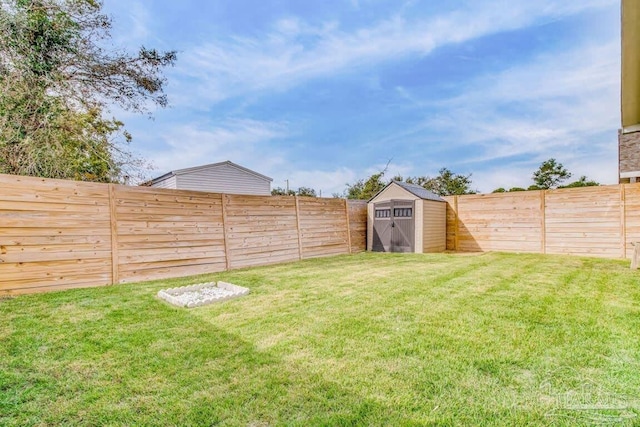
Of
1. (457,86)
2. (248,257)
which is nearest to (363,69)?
(457,86)

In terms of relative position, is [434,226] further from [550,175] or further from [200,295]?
[550,175]

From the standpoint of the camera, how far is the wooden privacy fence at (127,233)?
13.5ft

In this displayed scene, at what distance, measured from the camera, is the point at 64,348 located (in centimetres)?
243

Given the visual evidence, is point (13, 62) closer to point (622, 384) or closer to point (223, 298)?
point (223, 298)

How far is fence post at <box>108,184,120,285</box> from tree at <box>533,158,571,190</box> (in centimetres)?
2113

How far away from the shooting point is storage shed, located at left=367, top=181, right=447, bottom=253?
29.1ft

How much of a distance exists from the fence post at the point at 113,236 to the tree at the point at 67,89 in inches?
105

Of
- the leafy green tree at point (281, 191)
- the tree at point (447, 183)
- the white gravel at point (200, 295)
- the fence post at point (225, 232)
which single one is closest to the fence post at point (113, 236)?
the white gravel at point (200, 295)

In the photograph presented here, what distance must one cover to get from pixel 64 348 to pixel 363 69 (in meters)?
9.95

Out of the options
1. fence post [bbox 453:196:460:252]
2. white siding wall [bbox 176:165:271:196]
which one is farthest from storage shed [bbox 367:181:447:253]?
white siding wall [bbox 176:165:271:196]

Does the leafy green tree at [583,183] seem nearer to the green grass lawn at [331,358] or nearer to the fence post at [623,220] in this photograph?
the fence post at [623,220]

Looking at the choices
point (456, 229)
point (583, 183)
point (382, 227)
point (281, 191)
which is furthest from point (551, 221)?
point (281, 191)

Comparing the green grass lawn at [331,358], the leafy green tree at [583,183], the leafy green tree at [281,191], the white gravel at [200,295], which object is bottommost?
the white gravel at [200,295]

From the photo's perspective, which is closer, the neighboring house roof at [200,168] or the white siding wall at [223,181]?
the neighboring house roof at [200,168]
